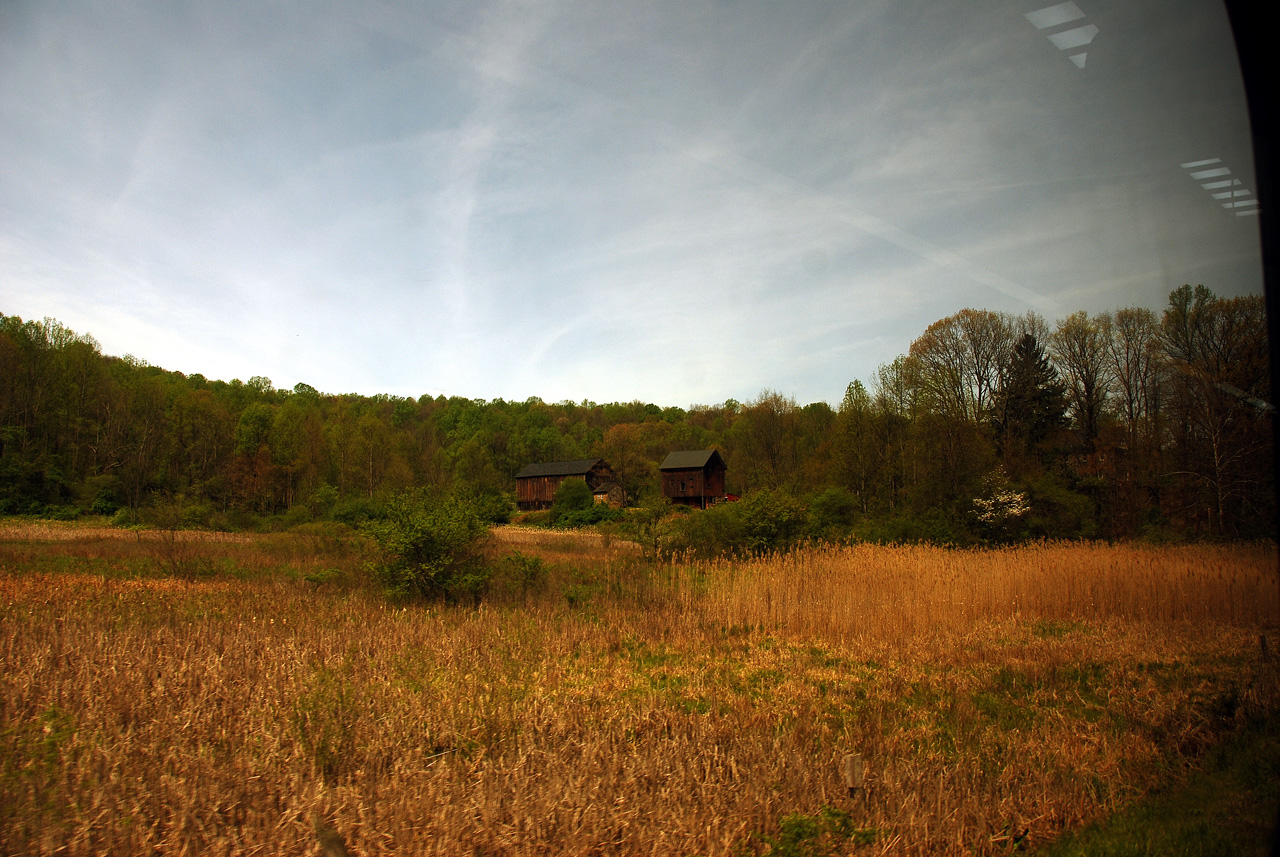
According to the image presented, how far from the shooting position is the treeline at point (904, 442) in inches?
308

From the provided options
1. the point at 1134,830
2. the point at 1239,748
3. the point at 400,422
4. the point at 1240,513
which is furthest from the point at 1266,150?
the point at 400,422

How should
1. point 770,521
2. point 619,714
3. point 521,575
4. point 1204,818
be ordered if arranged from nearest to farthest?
point 1204,818 → point 619,714 → point 521,575 → point 770,521

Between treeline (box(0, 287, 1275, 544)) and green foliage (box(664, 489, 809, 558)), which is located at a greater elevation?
treeline (box(0, 287, 1275, 544))

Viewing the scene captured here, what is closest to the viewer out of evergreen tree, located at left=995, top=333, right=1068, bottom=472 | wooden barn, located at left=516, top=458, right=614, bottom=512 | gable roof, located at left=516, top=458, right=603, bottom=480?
evergreen tree, located at left=995, top=333, right=1068, bottom=472

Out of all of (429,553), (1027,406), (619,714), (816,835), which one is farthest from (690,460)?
(816,835)

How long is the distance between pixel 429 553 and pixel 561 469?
65.7 meters

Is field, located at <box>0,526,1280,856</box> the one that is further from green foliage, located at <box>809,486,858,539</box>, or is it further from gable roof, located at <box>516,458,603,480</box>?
gable roof, located at <box>516,458,603,480</box>

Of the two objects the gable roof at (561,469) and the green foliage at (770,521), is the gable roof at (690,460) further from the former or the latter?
the green foliage at (770,521)

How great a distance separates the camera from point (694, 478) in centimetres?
6762

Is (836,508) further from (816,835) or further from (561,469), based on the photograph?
(561,469)

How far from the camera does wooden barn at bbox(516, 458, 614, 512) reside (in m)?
77.4

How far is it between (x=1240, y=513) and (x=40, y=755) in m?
11.1

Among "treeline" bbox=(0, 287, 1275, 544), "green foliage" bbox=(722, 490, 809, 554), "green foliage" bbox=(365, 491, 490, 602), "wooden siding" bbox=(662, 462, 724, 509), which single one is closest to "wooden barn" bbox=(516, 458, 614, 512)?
"treeline" bbox=(0, 287, 1275, 544)

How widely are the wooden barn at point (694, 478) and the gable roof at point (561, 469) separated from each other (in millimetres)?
11024
